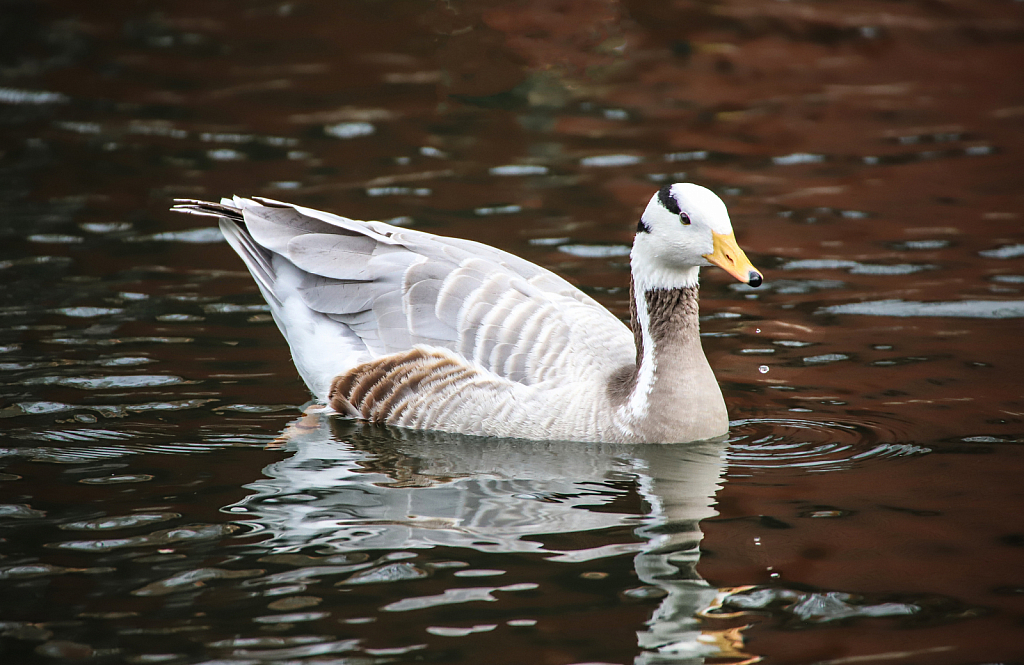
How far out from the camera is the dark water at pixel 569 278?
571 centimetres

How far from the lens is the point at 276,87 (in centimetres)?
1733

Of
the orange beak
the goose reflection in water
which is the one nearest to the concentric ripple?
the goose reflection in water

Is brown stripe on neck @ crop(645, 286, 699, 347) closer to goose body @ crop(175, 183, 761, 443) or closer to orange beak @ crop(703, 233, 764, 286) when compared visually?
goose body @ crop(175, 183, 761, 443)

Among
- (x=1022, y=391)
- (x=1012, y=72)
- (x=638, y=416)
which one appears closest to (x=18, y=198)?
(x=638, y=416)

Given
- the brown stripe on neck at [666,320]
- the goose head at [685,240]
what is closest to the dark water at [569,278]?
the brown stripe on neck at [666,320]

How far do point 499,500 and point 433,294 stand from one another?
1.78 m

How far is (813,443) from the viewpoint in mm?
7742

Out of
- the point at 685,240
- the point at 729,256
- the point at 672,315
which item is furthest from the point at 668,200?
the point at 672,315

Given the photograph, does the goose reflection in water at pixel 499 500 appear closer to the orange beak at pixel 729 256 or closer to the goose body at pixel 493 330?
the goose body at pixel 493 330

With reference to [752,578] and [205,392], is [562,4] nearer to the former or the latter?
[205,392]

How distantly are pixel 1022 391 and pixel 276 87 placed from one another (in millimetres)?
11936

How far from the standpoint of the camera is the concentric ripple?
24.6 feet

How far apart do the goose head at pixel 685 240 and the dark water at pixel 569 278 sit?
1.15 m

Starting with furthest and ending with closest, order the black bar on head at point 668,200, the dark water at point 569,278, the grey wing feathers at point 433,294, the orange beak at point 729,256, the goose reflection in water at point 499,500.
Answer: the grey wing feathers at point 433,294
the black bar on head at point 668,200
the orange beak at point 729,256
the goose reflection in water at point 499,500
the dark water at point 569,278
